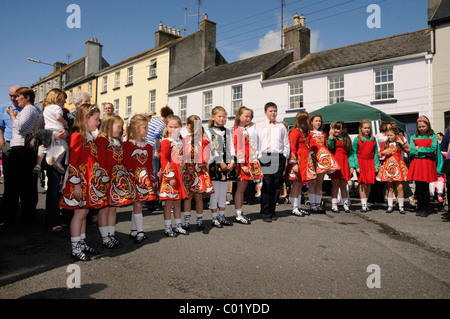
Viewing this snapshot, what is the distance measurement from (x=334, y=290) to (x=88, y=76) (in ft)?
123

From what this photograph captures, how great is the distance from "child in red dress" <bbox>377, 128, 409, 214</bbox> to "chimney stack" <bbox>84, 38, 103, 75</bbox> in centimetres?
3585

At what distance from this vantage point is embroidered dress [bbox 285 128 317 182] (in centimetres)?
655

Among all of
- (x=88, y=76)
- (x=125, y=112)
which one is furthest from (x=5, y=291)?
(x=88, y=76)

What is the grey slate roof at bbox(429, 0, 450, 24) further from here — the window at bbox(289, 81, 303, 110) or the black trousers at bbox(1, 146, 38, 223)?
the black trousers at bbox(1, 146, 38, 223)

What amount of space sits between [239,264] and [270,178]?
2.93 metres

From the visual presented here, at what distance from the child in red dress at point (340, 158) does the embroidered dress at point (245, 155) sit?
2.10 metres

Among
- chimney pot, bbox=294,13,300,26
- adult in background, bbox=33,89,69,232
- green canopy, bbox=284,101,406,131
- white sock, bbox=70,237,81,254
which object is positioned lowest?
white sock, bbox=70,237,81,254

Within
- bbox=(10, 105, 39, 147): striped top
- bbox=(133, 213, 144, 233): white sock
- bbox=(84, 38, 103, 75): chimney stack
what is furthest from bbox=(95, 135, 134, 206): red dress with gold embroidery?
bbox=(84, 38, 103, 75): chimney stack

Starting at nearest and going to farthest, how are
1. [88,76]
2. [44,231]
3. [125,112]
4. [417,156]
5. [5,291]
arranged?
1. [5,291]
2. [44,231]
3. [417,156]
4. [125,112]
5. [88,76]

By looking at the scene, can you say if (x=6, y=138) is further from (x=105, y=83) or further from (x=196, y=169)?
(x=105, y=83)

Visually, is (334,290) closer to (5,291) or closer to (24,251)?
(5,291)

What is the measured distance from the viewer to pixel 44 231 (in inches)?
192

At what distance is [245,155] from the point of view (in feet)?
19.2
